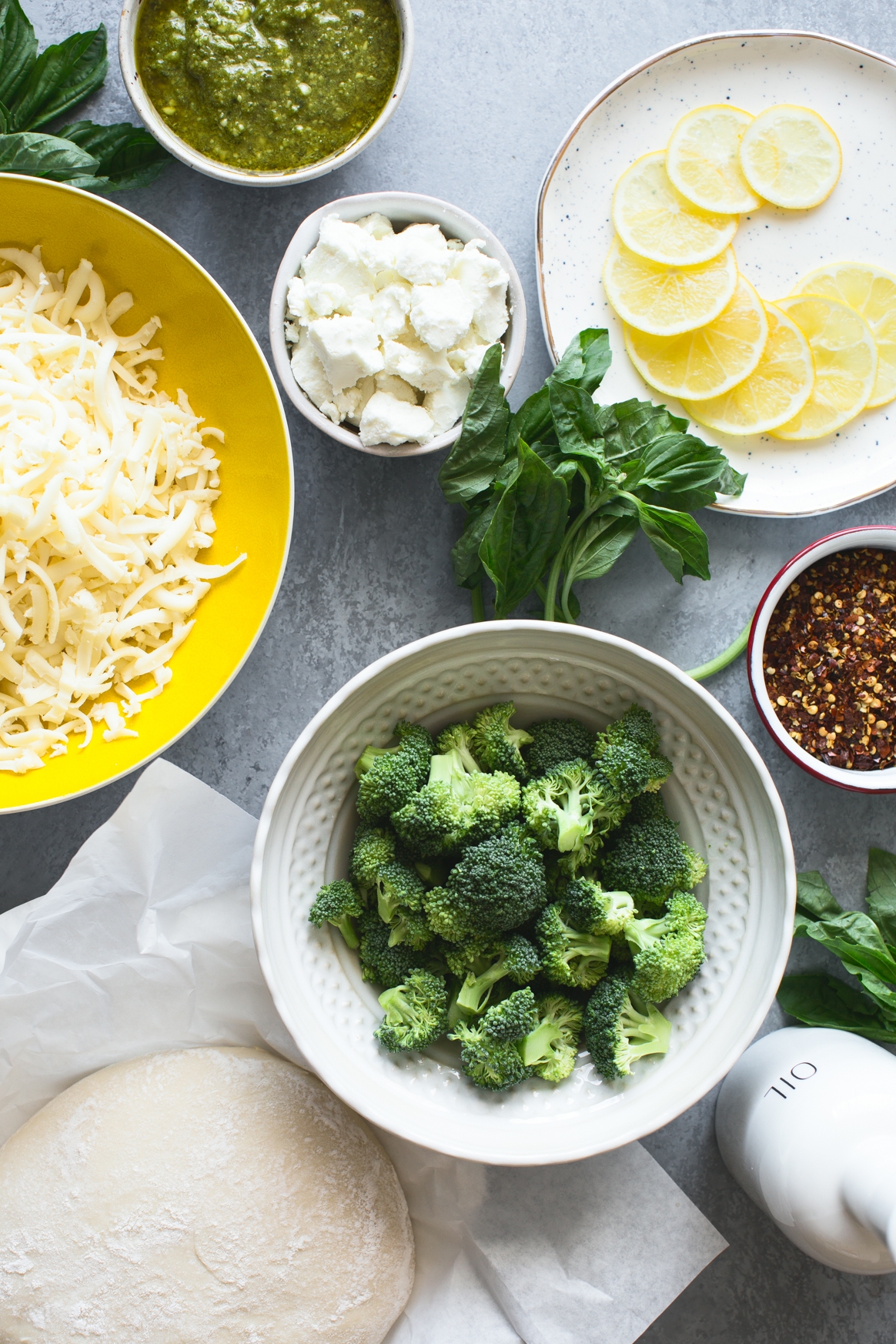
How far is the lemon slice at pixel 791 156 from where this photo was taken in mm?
1854

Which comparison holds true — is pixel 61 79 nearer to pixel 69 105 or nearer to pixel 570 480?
pixel 69 105

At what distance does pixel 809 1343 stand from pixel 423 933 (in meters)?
1.33

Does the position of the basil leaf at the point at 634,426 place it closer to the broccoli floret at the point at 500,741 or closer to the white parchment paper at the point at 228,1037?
the broccoli floret at the point at 500,741

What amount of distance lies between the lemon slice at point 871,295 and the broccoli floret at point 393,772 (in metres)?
1.18

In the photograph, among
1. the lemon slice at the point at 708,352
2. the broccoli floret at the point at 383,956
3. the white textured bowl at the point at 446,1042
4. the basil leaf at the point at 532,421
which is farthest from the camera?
the lemon slice at the point at 708,352

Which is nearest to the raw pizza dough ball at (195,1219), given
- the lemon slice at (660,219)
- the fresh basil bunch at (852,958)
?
the fresh basil bunch at (852,958)

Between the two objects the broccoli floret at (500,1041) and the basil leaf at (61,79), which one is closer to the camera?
the broccoli floret at (500,1041)

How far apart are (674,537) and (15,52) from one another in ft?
5.13

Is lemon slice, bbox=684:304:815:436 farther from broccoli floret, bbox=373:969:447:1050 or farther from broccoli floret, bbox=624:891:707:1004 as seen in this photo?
broccoli floret, bbox=373:969:447:1050

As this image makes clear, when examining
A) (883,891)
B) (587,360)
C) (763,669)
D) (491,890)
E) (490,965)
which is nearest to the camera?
(491,890)

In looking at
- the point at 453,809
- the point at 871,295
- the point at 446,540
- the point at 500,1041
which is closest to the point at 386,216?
the point at 446,540

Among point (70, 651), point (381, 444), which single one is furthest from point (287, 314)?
point (70, 651)

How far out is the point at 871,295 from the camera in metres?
→ 1.88

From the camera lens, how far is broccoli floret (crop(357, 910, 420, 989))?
1.60 meters
